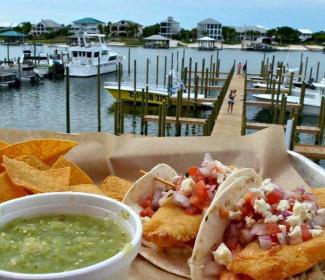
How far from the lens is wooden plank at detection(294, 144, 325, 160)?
47.8 feet

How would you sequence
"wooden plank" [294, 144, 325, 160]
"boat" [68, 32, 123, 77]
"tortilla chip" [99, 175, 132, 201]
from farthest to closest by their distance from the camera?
"boat" [68, 32, 123, 77], "wooden plank" [294, 144, 325, 160], "tortilla chip" [99, 175, 132, 201]

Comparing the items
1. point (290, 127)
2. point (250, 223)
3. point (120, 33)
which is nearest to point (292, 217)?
point (250, 223)

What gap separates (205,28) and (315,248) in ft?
443

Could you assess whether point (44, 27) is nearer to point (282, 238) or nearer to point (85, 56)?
point (85, 56)

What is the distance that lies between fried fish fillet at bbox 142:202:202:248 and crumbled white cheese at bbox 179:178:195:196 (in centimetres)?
11

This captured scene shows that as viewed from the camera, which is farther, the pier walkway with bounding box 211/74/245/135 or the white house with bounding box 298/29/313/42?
the white house with bounding box 298/29/313/42

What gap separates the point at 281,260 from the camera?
2.22 meters

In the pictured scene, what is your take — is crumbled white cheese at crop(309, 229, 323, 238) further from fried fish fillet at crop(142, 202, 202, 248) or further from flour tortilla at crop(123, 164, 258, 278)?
fried fish fillet at crop(142, 202, 202, 248)

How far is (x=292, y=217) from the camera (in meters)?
2.40

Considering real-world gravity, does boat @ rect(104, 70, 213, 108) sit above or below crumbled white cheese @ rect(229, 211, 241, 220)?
below

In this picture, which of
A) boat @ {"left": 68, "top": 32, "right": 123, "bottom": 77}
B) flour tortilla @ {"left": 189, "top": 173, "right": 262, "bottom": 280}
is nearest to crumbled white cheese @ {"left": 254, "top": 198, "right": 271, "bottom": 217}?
flour tortilla @ {"left": 189, "top": 173, "right": 262, "bottom": 280}

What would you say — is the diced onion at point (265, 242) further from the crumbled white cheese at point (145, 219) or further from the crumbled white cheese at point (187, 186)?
the crumbled white cheese at point (145, 219)

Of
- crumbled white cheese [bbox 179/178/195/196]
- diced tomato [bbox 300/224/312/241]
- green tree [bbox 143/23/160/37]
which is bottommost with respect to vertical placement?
green tree [bbox 143/23/160/37]

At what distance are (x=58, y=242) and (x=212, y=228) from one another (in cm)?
90
